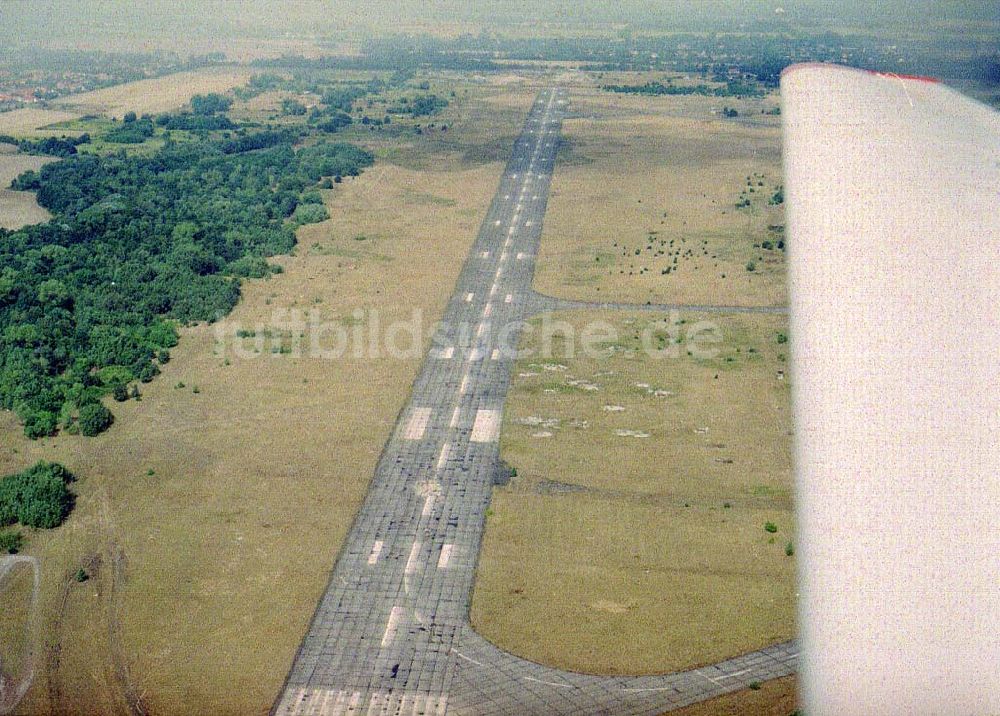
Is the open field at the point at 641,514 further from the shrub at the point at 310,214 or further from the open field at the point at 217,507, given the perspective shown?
the shrub at the point at 310,214

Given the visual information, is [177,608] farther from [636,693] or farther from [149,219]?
[149,219]

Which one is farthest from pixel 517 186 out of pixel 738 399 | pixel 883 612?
pixel 883 612

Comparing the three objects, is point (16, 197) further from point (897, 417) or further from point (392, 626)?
point (897, 417)

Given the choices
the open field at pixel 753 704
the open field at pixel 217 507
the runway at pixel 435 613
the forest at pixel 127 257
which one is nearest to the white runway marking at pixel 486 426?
the runway at pixel 435 613

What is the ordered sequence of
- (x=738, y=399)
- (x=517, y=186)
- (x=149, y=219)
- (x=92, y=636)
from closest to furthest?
(x=92, y=636), (x=738, y=399), (x=149, y=219), (x=517, y=186)

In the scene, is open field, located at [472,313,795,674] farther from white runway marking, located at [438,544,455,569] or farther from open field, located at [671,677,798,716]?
open field, located at [671,677,798,716]
